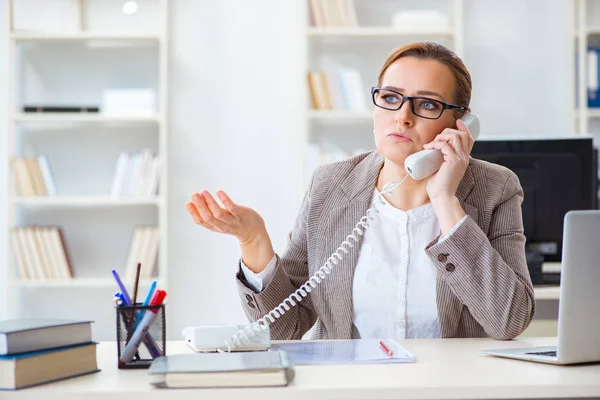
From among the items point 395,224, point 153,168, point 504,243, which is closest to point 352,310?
point 395,224

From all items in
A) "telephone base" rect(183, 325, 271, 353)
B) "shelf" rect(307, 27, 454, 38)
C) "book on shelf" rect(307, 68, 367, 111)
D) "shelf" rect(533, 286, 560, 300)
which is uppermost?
"shelf" rect(307, 27, 454, 38)

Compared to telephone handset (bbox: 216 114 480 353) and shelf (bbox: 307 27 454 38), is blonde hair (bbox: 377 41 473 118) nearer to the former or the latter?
telephone handset (bbox: 216 114 480 353)

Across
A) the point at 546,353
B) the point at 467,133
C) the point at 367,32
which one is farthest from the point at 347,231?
the point at 367,32

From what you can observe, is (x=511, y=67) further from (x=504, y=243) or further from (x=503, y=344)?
(x=503, y=344)

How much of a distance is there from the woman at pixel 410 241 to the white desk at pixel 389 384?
1.13ft

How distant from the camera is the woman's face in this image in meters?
1.85

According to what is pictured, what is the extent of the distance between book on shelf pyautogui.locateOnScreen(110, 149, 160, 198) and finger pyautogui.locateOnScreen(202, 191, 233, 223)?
252cm

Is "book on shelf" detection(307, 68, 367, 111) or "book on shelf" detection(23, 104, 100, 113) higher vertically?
"book on shelf" detection(307, 68, 367, 111)

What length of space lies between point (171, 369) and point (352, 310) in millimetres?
755

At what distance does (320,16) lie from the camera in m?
4.10

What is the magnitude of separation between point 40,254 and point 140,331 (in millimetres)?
2907

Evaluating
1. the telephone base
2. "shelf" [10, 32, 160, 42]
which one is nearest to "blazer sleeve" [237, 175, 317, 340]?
the telephone base

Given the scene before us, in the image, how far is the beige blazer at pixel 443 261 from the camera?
1656 millimetres

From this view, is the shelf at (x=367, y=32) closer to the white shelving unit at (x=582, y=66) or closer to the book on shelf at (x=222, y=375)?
the white shelving unit at (x=582, y=66)
